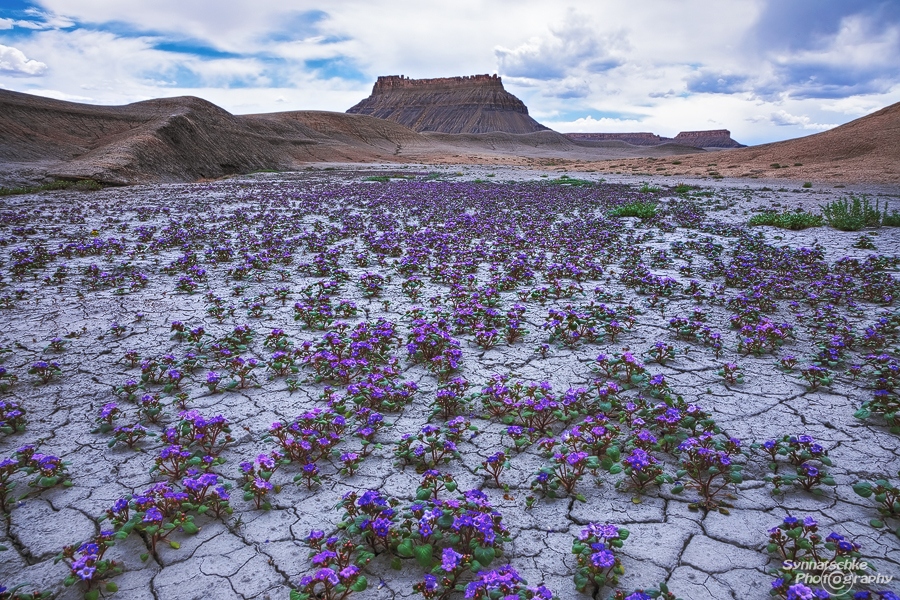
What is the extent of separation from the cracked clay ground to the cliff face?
172 m

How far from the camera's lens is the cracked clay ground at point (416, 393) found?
3.01 meters

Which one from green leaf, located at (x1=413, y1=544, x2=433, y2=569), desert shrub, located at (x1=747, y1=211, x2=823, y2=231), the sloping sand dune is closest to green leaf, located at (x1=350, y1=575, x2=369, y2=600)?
green leaf, located at (x1=413, y1=544, x2=433, y2=569)

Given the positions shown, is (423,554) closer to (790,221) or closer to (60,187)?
(790,221)

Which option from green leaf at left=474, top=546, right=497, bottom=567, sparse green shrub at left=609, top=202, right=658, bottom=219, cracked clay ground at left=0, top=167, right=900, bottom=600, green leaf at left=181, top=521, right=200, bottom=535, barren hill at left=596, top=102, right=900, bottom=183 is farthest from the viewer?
barren hill at left=596, top=102, right=900, bottom=183

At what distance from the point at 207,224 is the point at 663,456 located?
14372 millimetres

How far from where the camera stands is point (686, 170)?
41094mm

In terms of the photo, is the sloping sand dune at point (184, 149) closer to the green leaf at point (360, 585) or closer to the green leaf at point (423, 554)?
the green leaf at point (360, 585)

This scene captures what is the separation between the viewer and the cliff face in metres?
176

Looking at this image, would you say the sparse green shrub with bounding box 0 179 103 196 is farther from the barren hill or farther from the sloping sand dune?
the barren hill

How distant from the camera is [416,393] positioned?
5.07m

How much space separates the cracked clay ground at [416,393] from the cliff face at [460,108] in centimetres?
17168

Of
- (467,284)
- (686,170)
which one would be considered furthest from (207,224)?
(686,170)

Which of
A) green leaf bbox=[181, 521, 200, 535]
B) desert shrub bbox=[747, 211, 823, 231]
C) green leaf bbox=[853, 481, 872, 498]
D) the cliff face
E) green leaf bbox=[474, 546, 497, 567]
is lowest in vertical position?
green leaf bbox=[181, 521, 200, 535]

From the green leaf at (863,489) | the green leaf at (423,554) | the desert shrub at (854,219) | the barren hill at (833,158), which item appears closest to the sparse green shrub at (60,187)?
the green leaf at (423,554)
